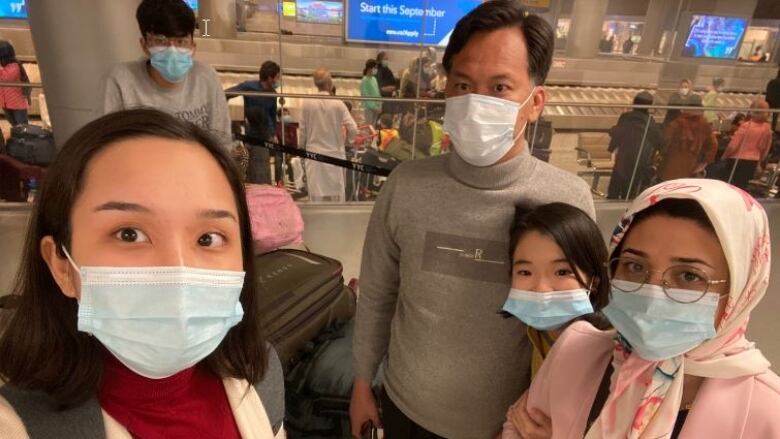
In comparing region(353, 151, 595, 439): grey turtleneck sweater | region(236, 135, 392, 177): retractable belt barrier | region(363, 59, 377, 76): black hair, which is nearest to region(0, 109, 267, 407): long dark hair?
region(353, 151, 595, 439): grey turtleneck sweater

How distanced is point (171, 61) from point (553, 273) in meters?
2.23

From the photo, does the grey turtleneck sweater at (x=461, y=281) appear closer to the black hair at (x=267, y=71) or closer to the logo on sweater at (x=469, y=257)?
the logo on sweater at (x=469, y=257)

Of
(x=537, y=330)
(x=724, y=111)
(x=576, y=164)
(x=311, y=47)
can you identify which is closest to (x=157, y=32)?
(x=537, y=330)

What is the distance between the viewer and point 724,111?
18.9ft

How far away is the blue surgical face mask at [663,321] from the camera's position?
0.95m

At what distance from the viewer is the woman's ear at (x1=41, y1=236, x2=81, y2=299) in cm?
81

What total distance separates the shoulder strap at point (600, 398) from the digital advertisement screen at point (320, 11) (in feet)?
19.8

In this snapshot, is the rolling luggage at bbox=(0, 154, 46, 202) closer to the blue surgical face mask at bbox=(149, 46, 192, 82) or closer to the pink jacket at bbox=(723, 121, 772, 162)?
the blue surgical face mask at bbox=(149, 46, 192, 82)

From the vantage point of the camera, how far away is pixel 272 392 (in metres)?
1.07

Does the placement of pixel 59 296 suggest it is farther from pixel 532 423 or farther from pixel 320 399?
pixel 320 399

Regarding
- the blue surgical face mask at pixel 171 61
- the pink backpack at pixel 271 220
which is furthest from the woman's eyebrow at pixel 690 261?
the blue surgical face mask at pixel 171 61

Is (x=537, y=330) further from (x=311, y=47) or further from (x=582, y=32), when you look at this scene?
(x=582, y=32)

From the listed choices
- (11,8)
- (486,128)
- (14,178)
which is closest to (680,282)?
(486,128)

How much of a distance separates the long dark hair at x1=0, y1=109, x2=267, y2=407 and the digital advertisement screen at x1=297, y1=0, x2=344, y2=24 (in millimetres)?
5807
